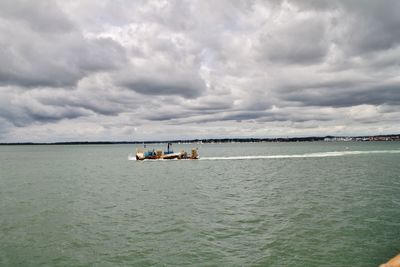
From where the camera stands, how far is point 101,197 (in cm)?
3741

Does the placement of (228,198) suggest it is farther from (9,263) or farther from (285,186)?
(9,263)

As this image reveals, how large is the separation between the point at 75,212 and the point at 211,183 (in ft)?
73.9

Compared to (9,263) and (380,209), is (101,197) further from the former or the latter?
(380,209)

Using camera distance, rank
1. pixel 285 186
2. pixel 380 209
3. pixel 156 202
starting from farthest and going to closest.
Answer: pixel 285 186, pixel 156 202, pixel 380 209

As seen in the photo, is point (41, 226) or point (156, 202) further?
point (156, 202)

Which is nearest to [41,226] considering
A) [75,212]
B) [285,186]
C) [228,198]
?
[75,212]

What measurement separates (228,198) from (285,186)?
469 inches

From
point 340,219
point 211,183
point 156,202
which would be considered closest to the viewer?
point 340,219

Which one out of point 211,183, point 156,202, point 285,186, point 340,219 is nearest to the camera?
point 340,219

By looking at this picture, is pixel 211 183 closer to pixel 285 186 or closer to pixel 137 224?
pixel 285 186

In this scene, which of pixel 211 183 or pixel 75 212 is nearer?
pixel 75 212

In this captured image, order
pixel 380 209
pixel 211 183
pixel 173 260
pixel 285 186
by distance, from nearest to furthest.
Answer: pixel 173 260 → pixel 380 209 → pixel 285 186 → pixel 211 183

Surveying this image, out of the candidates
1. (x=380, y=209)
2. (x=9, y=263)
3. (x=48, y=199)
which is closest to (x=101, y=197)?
(x=48, y=199)

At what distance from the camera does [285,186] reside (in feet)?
142
